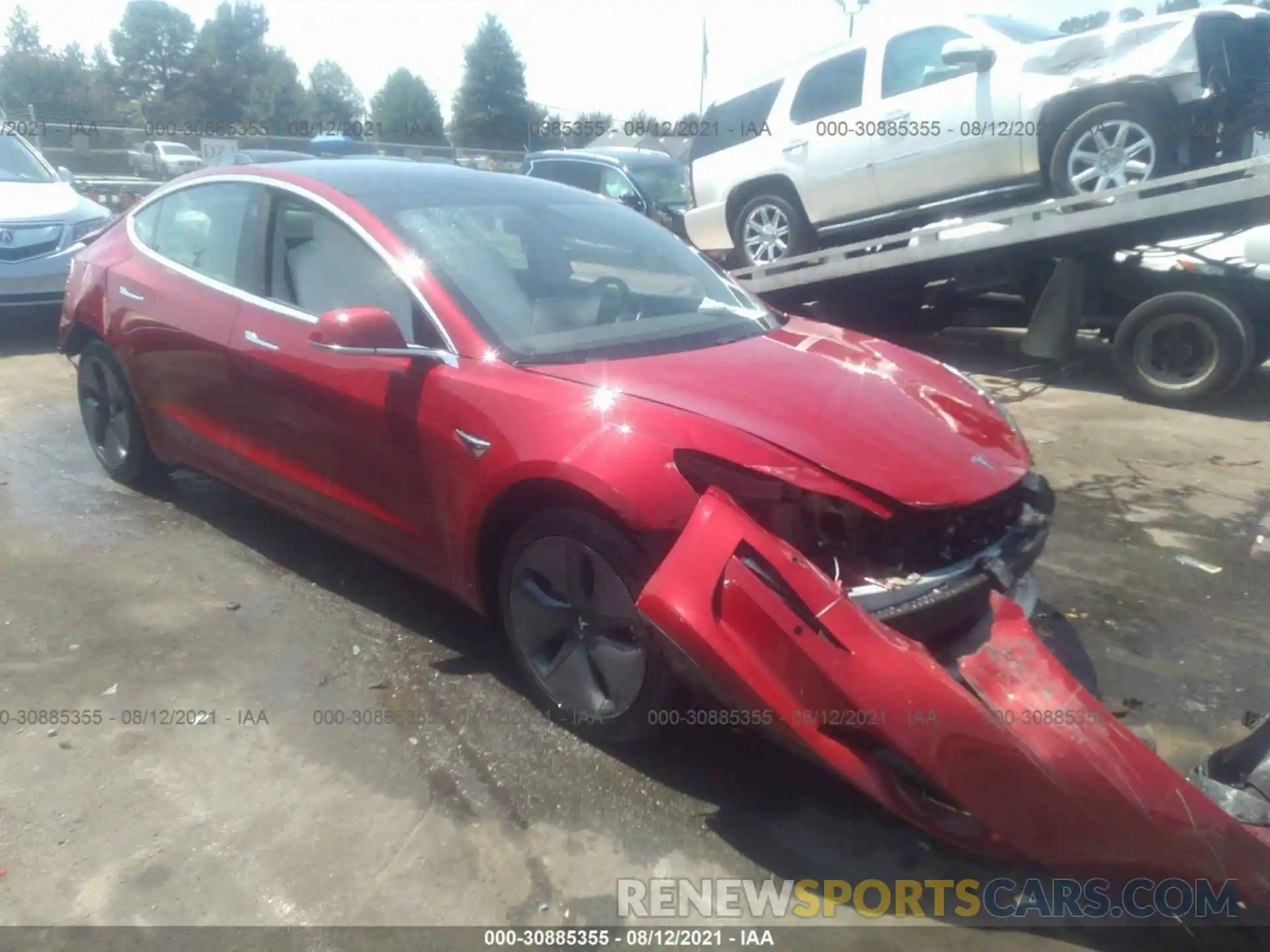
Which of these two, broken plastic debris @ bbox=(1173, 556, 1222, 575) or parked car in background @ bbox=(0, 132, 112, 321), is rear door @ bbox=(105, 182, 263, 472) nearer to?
parked car in background @ bbox=(0, 132, 112, 321)

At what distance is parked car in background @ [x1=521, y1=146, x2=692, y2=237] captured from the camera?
13805 millimetres

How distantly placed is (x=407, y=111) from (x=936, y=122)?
53743 mm

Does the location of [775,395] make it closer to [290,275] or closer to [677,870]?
[677,870]

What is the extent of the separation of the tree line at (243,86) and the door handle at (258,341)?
3672cm

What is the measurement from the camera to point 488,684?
3.46m

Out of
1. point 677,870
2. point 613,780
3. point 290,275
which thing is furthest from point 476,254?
point 677,870

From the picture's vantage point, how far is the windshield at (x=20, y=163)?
9.31 meters

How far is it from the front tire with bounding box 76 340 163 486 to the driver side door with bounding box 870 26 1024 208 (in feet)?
19.2

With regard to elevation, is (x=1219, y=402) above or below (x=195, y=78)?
below

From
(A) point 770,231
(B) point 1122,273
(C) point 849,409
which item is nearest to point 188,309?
(C) point 849,409

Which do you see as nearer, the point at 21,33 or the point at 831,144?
the point at 831,144

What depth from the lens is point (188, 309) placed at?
14.0 ft

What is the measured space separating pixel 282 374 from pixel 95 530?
1.64m

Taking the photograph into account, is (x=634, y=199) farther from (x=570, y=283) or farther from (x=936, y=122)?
(x=570, y=283)
